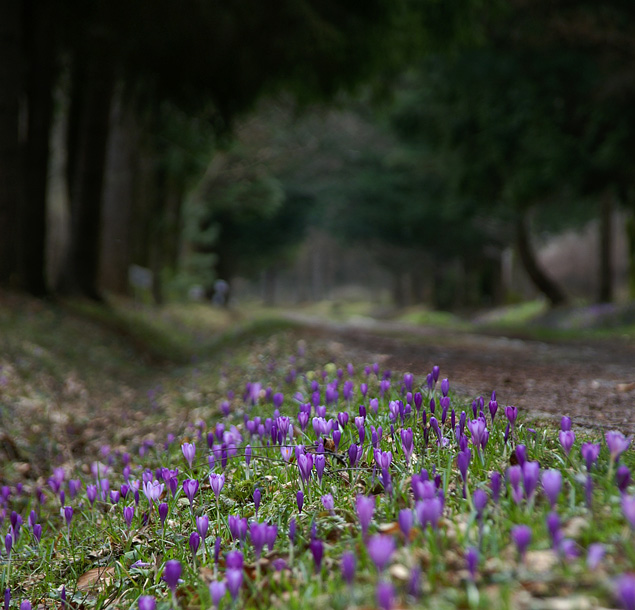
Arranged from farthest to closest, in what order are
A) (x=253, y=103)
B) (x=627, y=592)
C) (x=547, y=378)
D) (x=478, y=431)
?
1. (x=253, y=103)
2. (x=547, y=378)
3. (x=478, y=431)
4. (x=627, y=592)

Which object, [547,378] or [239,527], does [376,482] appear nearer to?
[239,527]

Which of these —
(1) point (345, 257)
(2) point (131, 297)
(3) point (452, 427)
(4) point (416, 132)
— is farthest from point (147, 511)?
(1) point (345, 257)

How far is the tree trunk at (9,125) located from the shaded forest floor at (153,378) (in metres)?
1.07

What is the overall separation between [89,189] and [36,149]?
141cm

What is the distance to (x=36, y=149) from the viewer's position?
983 cm

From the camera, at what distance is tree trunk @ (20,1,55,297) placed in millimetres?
9609

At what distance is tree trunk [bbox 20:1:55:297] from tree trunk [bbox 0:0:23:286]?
89cm

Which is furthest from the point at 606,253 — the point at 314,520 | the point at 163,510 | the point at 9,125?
the point at 163,510

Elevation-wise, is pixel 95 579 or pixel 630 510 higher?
pixel 630 510

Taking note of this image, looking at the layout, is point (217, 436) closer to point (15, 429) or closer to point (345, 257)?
point (15, 429)

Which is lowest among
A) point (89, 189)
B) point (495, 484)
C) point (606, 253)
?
point (495, 484)

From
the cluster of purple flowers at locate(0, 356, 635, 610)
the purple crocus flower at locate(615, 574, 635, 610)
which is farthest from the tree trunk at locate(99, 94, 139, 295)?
the purple crocus flower at locate(615, 574, 635, 610)

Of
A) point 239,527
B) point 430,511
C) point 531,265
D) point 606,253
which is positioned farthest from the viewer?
point 531,265

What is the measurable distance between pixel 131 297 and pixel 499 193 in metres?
10.7
